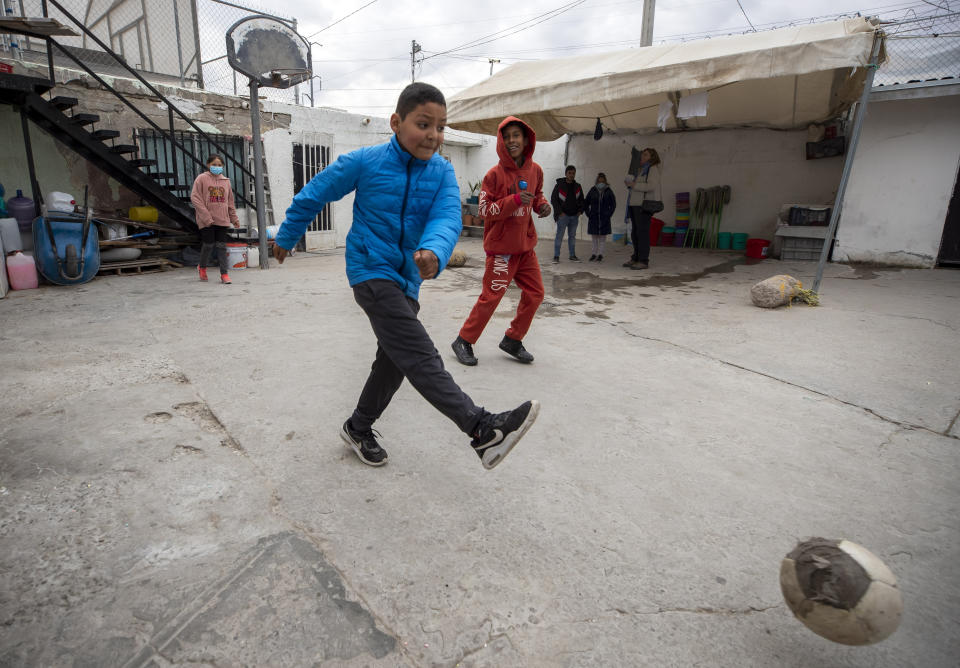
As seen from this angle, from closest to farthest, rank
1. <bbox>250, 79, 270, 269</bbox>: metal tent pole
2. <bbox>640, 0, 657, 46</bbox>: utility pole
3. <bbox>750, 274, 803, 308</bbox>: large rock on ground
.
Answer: <bbox>750, 274, 803, 308</bbox>: large rock on ground
<bbox>250, 79, 270, 269</bbox>: metal tent pole
<bbox>640, 0, 657, 46</bbox>: utility pole

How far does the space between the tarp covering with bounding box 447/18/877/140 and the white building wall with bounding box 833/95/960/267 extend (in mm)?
798

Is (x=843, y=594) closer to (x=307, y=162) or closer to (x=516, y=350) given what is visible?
(x=516, y=350)

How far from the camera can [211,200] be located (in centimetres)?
707

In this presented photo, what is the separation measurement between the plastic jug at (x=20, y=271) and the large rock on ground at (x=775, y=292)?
8532 mm

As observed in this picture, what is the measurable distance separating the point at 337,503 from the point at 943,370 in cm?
438

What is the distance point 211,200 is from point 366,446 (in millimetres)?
5953

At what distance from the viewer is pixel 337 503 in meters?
2.17

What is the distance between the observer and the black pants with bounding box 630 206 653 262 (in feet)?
29.4

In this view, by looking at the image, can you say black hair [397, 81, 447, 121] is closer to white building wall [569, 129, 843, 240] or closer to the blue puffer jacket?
the blue puffer jacket

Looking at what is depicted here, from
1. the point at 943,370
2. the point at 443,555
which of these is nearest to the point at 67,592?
the point at 443,555

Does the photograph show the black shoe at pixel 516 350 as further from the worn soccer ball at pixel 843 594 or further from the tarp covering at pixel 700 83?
the tarp covering at pixel 700 83

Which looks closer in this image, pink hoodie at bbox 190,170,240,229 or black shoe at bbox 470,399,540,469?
black shoe at bbox 470,399,540,469

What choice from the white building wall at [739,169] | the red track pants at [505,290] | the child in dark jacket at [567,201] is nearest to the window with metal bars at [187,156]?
the child in dark jacket at [567,201]

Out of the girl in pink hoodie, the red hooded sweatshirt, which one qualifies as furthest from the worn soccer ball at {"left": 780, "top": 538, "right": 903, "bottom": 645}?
the girl in pink hoodie
